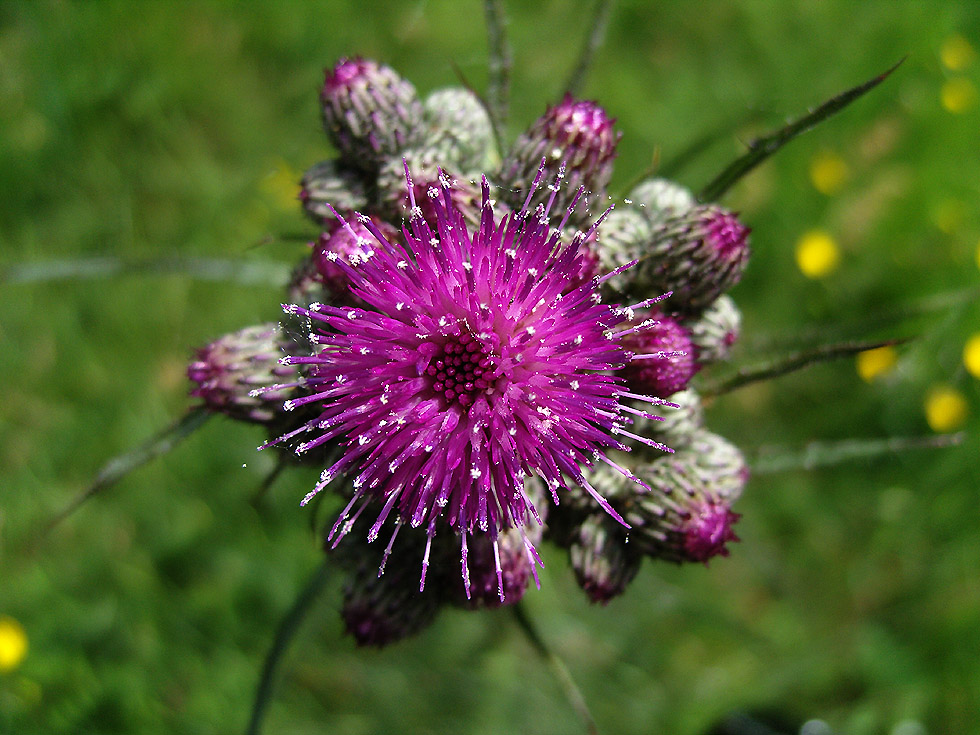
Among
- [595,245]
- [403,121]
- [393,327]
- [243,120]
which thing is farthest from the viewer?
[243,120]

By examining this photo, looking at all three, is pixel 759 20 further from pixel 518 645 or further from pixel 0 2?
pixel 0 2

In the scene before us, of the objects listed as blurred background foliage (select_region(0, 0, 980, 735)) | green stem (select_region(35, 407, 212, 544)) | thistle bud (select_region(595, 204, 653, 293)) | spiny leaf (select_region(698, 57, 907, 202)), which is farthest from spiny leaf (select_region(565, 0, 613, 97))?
blurred background foliage (select_region(0, 0, 980, 735))

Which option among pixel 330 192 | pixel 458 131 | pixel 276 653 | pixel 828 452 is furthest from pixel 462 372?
pixel 828 452

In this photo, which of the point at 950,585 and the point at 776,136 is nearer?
the point at 776,136

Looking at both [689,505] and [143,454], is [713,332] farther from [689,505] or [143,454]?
[143,454]

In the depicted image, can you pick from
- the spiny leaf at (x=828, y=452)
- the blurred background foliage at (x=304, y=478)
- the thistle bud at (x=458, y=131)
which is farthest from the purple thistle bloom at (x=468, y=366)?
the blurred background foliage at (x=304, y=478)

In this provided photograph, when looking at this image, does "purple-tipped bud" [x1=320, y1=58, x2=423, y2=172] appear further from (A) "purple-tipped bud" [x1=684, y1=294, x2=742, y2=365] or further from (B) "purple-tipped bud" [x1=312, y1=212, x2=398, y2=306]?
(A) "purple-tipped bud" [x1=684, y1=294, x2=742, y2=365]

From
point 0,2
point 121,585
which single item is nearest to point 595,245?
point 121,585
